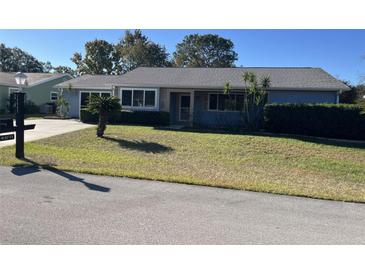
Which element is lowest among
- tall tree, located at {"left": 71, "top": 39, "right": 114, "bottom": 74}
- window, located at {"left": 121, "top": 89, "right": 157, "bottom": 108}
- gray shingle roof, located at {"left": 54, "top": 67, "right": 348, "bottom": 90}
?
window, located at {"left": 121, "top": 89, "right": 157, "bottom": 108}

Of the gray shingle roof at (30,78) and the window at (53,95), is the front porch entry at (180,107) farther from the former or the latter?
the window at (53,95)

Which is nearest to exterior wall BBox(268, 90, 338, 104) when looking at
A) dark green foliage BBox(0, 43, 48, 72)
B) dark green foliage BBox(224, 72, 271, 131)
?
dark green foliage BBox(224, 72, 271, 131)

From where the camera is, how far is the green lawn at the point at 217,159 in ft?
28.0

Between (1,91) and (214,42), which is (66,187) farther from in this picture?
(214,42)

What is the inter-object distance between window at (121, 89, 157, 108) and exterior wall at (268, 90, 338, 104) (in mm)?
6873

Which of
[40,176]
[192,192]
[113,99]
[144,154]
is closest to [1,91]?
[113,99]

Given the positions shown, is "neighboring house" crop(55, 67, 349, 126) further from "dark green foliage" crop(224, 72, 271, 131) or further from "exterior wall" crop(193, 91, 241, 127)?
"dark green foliage" crop(224, 72, 271, 131)

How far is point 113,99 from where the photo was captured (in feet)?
51.8

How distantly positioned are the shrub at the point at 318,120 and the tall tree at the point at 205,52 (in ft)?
142

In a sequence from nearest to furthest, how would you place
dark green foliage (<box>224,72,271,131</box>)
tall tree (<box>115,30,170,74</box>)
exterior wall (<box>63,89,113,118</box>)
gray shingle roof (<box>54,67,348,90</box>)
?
dark green foliage (<box>224,72,271,131</box>)
gray shingle roof (<box>54,67,348,90</box>)
exterior wall (<box>63,89,113,118</box>)
tall tree (<box>115,30,170,74</box>)

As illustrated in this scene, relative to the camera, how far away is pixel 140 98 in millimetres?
22234

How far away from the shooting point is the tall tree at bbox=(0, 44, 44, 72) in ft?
227

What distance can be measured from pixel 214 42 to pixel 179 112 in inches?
1523

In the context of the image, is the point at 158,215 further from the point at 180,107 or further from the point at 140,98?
the point at 180,107
